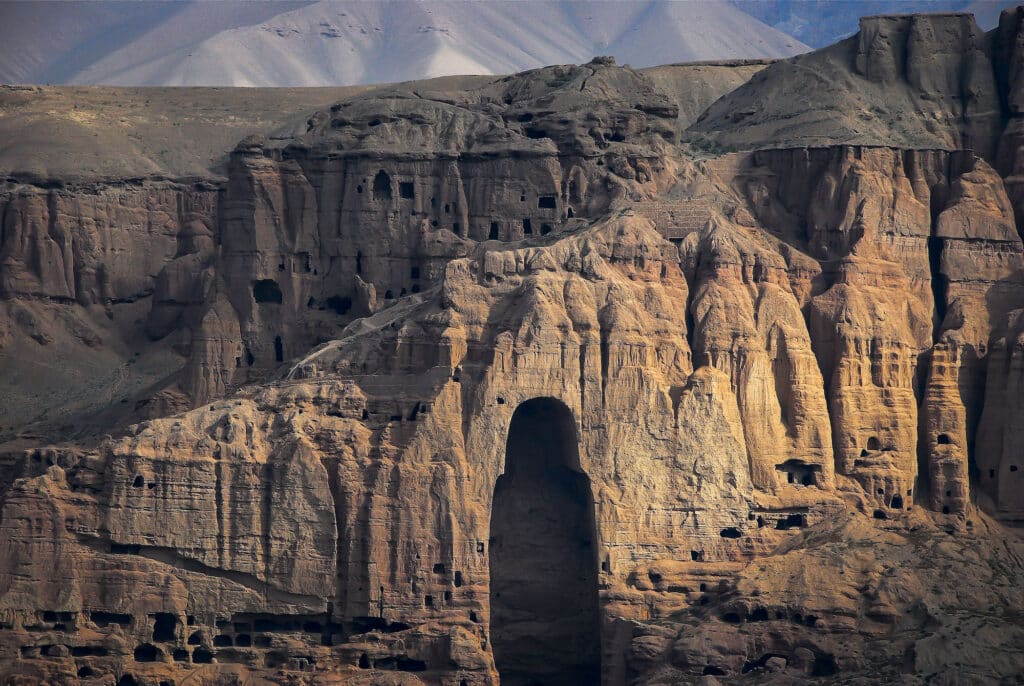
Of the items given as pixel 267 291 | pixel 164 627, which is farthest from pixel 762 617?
pixel 267 291

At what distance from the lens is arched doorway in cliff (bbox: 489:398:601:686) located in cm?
10094

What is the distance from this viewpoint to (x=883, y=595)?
315ft

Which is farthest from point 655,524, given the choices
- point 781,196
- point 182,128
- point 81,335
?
point 182,128

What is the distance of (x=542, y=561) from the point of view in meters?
102

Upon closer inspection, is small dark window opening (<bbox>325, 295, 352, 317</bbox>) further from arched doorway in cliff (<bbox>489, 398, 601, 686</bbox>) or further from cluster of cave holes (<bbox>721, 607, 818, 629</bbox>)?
cluster of cave holes (<bbox>721, 607, 818, 629</bbox>)

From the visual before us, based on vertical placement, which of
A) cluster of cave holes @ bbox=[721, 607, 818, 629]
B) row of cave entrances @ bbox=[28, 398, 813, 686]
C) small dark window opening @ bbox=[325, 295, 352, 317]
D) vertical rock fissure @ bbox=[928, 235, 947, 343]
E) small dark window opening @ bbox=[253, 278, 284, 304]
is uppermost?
small dark window opening @ bbox=[253, 278, 284, 304]

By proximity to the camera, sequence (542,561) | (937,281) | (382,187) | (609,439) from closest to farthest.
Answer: (609,439) < (542,561) < (937,281) < (382,187)

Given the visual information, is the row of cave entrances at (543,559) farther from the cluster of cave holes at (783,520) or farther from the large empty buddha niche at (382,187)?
the large empty buddha niche at (382,187)

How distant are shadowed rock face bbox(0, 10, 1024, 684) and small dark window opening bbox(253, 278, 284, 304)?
880 mm

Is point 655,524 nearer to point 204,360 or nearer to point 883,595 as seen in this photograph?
point 883,595

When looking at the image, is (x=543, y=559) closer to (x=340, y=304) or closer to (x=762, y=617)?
(x=762, y=617)

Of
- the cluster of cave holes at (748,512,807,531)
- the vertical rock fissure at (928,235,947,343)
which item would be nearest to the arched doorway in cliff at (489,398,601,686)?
the cluster of cave holes at (748,512,807,531)

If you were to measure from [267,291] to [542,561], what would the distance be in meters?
20.5

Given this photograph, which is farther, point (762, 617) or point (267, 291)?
point (267, 291)
